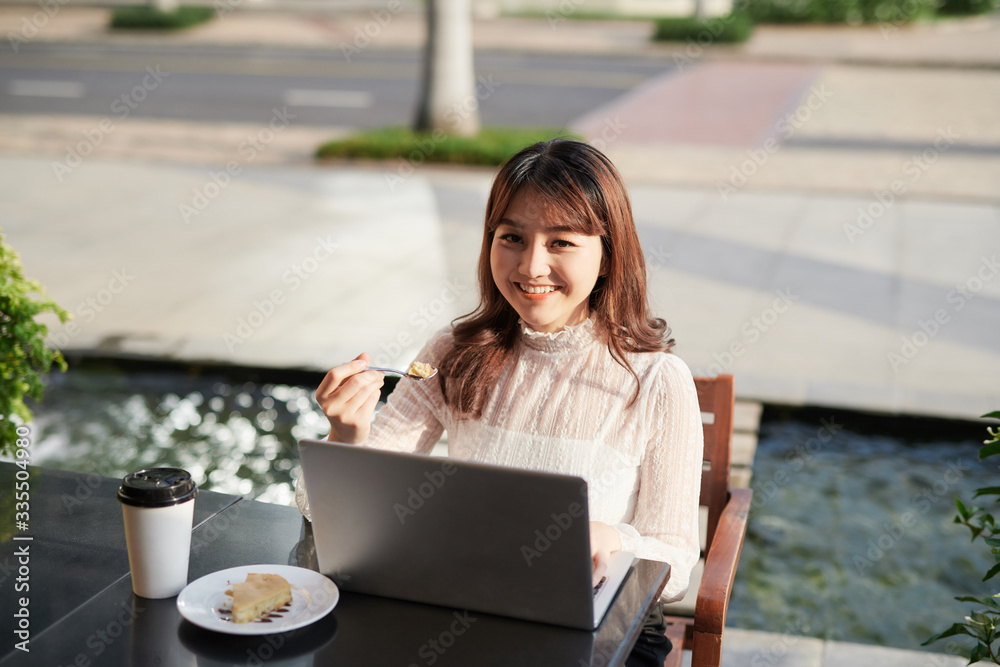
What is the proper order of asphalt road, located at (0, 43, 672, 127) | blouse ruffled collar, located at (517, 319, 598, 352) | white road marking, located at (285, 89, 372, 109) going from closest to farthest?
blouse ruffled collar, located at (517, 319, 598, 352)
asphalt road, located at (0, 43, 672, 127)
white road marking, located at (285, 89, 372, 109)

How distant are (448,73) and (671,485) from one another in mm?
8960

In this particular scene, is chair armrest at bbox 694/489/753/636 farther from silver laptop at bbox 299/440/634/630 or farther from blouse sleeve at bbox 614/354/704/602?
silver laptop at bbox 299/440/634/630

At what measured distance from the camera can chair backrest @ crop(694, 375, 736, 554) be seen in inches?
99.7

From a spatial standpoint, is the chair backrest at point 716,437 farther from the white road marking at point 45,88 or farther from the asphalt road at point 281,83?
the white road marking at point 45,88

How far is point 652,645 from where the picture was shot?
7.24 feet

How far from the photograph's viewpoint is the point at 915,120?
1197cm

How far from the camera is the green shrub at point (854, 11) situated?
1931 cm

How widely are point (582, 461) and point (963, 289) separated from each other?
190 inches

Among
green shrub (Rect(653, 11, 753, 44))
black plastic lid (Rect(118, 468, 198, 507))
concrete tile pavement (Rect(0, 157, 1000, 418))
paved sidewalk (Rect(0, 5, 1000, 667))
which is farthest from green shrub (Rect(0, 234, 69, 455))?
green shrub (Rect(653, 11, 753, 44))

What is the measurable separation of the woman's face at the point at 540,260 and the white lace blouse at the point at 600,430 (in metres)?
0.14

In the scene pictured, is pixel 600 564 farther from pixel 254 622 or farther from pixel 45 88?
pixel 45 88

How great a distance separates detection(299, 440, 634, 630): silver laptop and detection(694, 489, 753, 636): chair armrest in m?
0.26

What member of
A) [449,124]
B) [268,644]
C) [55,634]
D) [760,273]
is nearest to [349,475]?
[268,644]

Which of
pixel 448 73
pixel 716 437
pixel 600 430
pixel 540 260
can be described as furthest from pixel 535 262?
pixel 448 73
